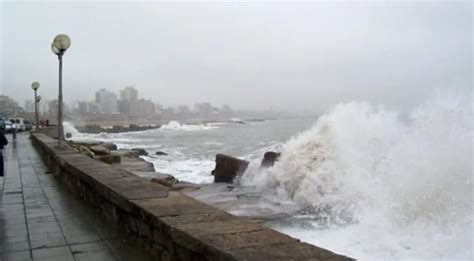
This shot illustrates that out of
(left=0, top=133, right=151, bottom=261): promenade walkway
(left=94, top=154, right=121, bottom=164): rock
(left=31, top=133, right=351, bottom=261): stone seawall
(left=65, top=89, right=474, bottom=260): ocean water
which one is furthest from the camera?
(left=94, top=154, right=121, bottom=164): rock

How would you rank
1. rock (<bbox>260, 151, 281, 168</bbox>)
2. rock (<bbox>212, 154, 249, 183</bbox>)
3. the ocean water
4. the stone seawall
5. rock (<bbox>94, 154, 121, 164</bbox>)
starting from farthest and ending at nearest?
rock (<bbox>212, 154, 249, 183</bbox>)
rock (<bbox>260, 151, 281, 168</bbox>)
rock (<bbox>94, 154, 121, 164</bbox>)
the ocean water
the stone seawall

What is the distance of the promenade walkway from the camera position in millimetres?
3859

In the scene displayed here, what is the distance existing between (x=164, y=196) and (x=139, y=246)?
22.6 inches

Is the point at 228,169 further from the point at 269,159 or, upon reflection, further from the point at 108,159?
the point at 108,159

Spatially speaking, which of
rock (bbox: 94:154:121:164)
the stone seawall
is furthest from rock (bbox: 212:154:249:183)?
the stone seawall

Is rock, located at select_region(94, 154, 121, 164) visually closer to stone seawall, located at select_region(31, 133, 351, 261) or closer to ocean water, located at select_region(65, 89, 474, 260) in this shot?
ocean water, located at select_region(65, 89, 474, 260)

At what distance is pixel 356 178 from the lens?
12602mm

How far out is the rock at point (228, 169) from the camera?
611 inches

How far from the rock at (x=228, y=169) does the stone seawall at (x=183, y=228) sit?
1013 cm

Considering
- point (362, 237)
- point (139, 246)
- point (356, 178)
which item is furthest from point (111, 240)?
point (356, 178)

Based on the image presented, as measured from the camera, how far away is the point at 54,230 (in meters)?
4.70

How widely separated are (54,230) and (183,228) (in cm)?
219

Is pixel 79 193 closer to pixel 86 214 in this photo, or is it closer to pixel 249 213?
pixel 86 214

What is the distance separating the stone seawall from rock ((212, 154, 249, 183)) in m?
10.1
